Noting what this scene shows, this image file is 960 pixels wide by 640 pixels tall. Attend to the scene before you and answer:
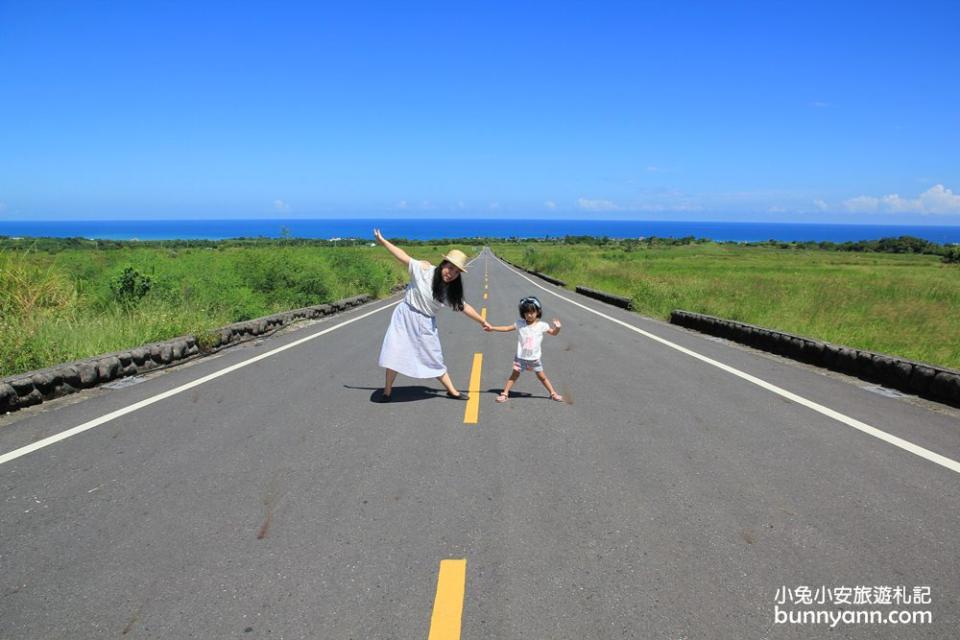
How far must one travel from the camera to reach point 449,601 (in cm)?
272

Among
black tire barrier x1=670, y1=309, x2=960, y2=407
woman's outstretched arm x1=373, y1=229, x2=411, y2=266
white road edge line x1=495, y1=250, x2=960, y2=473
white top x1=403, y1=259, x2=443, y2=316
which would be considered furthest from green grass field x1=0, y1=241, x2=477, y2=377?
black tire barrier x1=670, y1=309, x2=960, y2=407

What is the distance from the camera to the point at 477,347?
10398mm

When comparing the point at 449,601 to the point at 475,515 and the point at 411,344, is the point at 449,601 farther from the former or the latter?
the point at 411,344

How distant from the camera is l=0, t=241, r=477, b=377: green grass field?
7.84 meters

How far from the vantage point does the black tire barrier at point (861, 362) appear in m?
6.72

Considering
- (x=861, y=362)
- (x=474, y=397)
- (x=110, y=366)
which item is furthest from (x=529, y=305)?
(x=110, y=366)

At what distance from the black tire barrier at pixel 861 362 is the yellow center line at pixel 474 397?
209 inches

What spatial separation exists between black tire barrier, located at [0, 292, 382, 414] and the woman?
3745mm

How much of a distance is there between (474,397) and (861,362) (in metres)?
5.63

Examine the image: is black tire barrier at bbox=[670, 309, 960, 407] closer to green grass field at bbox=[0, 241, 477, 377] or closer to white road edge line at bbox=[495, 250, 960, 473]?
white road edge line at bbox=[495, 250, 960, 473]

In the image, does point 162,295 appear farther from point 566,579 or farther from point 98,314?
point 566,579

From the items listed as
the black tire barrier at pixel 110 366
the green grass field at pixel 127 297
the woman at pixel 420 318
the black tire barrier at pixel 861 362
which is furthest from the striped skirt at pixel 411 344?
the black tire barrier at pixel 861 362

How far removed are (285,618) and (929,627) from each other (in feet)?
9.59

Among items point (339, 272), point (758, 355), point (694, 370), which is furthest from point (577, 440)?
point (339, 272)
